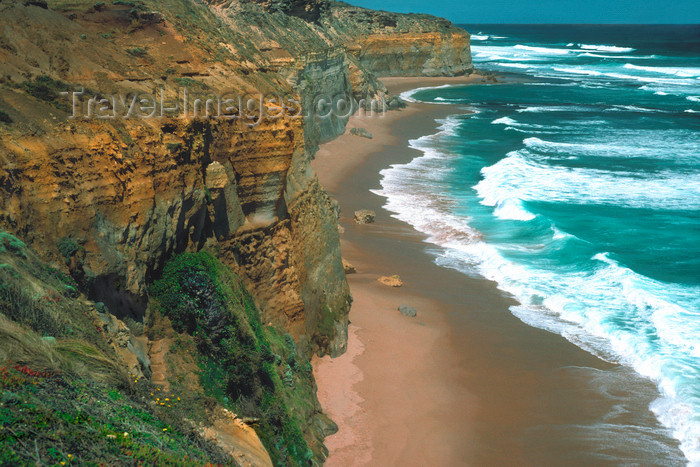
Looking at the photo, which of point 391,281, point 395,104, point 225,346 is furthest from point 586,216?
point 395,104

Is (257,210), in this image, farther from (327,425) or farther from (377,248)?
(377,248)

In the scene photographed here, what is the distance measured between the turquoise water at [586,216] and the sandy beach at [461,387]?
928 mm

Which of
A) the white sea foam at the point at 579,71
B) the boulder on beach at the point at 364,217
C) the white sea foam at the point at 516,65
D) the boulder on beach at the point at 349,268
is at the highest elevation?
the white sea foam at the point at 516,65

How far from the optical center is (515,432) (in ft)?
45.7

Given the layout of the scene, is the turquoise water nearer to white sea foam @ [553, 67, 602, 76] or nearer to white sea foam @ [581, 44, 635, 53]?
white sea foam @ [553, 67, 602, 76]

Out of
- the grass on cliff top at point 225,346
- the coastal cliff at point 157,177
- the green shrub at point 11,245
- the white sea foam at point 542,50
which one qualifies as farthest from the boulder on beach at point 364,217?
the white sea foam at point 542,50

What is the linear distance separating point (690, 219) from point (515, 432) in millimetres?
18134

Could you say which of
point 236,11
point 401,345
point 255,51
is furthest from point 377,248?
point 236,11

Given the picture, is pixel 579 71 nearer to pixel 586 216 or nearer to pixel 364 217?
pixel 586 216

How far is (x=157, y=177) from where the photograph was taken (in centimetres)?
1107

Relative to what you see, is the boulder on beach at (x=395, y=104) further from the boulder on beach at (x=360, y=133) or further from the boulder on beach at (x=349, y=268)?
the boulder on beach at (x=349, y=268)

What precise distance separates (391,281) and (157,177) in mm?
11311

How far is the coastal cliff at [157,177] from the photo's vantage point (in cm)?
963

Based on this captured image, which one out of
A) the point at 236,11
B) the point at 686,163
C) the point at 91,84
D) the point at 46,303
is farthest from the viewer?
the point at 686,163
